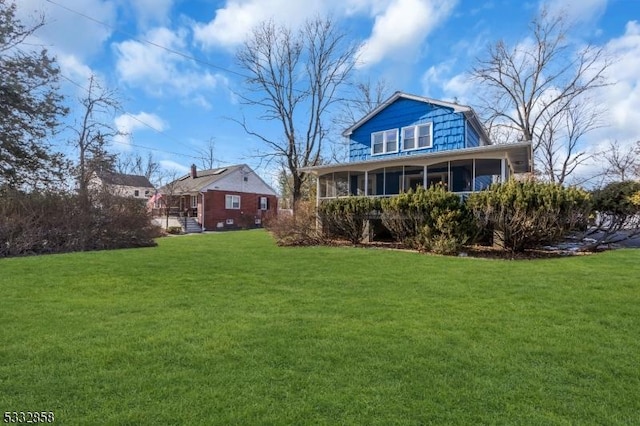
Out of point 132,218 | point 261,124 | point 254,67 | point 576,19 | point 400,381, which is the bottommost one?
point 400,381

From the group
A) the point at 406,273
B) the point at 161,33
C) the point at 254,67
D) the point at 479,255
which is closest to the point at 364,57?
the point at 254,67

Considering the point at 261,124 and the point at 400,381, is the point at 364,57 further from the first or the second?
the point at 400,381

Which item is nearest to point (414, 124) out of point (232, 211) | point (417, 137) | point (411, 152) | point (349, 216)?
point (417, 137)

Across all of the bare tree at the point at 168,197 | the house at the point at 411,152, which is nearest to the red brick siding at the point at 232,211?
the bare tree at the point at 168,197

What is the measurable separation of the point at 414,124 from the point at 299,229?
882 centimetres

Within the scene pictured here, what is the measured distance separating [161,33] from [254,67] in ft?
36.8

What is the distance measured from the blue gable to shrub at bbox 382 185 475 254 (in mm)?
6818

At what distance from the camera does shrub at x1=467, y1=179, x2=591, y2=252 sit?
30.9ft

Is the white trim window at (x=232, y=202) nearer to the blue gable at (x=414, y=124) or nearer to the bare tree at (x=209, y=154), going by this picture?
the bare tree at (x=209, y=154)

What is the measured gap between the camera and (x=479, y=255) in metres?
10.1

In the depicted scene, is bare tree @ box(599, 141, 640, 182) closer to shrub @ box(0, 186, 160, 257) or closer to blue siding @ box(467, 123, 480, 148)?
blue siding @ box(467, 123, 480, 148)

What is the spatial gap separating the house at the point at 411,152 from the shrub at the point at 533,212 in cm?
478

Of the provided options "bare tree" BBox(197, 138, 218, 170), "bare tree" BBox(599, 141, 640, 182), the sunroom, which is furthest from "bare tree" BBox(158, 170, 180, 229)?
"bare tree" BBox(599, 141, 640, 182)

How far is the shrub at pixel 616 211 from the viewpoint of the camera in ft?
36.3
